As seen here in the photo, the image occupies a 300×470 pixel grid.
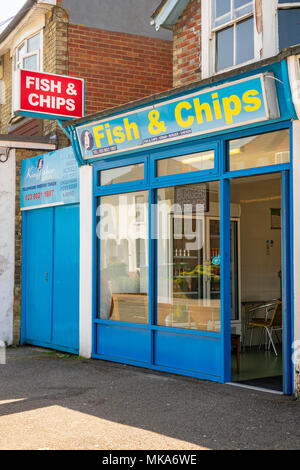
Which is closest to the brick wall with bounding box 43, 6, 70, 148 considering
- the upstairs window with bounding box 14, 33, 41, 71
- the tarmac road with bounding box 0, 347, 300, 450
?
the upstairs window with bounding box 14, 33, 41, 71

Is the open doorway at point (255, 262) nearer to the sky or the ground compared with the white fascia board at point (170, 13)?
nearer to the ground

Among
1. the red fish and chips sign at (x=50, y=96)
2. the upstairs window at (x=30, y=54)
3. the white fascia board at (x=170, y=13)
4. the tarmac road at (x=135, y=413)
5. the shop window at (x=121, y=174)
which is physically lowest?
the tarmac road at (x=135, y=413)

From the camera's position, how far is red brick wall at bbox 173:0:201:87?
30.7ft

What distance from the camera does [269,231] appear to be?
456 inches

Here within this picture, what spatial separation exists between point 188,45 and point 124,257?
136 inches

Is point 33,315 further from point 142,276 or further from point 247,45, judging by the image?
point 247,45

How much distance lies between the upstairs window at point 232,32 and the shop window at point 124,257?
7.54 feet

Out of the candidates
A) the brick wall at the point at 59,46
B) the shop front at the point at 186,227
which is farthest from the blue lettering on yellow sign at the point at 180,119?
the brick wall at the point at 59,46

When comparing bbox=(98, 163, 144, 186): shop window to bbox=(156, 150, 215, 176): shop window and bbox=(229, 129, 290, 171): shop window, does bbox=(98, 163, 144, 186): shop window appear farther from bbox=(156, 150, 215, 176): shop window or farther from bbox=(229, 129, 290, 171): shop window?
bbox=(229, 129, 290, 171): shop window

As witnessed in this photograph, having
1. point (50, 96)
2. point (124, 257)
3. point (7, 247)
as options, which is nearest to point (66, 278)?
point (124, 257)

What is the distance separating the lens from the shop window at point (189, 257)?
320 inches

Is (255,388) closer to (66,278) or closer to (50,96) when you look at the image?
(66,278)

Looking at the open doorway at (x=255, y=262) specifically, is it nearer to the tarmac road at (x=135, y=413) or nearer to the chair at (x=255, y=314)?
the chair at (x=255, y=314)

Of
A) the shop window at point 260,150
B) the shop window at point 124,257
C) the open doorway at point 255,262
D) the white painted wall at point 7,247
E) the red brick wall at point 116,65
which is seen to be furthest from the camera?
the red brick wall at point 116,65
